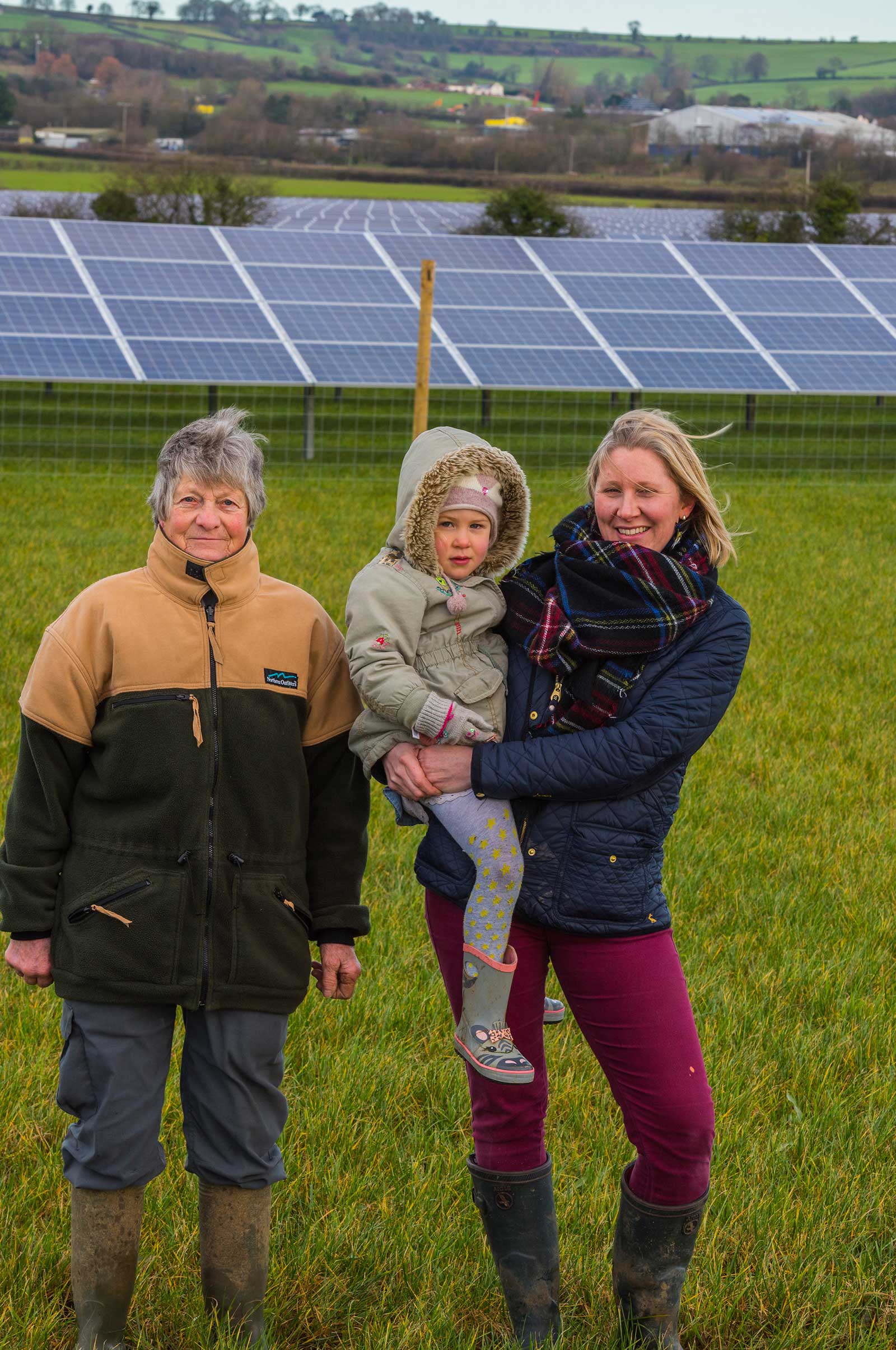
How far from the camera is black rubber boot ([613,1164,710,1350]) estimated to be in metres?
2.67

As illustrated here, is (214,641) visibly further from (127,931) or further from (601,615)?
(601,615)

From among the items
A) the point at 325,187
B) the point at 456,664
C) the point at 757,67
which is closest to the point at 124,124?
the point at 325,187

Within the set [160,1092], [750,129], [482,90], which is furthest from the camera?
[482,90]

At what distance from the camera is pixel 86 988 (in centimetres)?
253

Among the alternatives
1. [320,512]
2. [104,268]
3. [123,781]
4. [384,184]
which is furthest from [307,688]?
[384,184]

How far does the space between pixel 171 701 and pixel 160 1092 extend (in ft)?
2.42

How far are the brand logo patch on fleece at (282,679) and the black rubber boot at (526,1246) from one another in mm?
1017

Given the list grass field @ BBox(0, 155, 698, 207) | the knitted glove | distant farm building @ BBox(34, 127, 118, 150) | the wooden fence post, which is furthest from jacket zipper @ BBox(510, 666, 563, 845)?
distant farm building @ BBox(34, 127, 118, 150)

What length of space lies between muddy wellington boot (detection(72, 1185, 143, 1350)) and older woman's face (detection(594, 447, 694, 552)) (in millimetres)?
1536

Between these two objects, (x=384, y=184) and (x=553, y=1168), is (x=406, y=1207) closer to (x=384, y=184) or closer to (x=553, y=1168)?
(x=553, y=1168)

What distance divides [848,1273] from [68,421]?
14.7 metres

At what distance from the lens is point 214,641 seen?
103 inches

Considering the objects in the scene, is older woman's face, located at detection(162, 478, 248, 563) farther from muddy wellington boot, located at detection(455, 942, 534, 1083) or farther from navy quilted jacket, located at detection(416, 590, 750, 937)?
muddy wellington boot, located at detection(455, 942, 534, 1083)

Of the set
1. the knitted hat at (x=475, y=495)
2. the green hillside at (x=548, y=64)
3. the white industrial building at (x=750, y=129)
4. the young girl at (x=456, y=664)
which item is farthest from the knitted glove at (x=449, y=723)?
the green hillside at (x=548, y=64)
